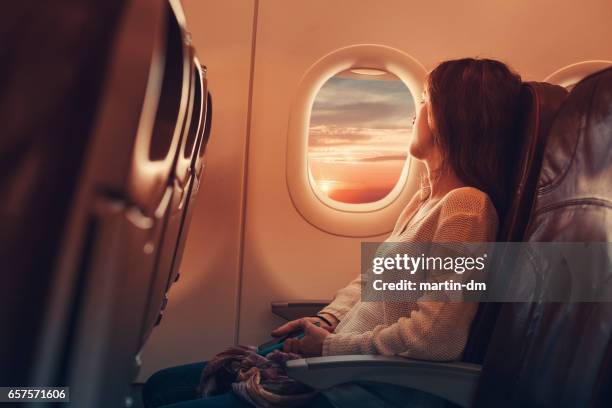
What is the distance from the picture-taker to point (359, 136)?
10.1 ft

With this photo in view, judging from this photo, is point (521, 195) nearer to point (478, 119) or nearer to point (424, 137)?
point (478, 119)

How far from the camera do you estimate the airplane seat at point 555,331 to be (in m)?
0.96

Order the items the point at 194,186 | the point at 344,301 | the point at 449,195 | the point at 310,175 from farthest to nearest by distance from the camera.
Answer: the point at 310,175 → the point at 344,301 → the point at 449,195 → the point at 194,186

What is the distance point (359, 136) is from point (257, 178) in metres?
0.65

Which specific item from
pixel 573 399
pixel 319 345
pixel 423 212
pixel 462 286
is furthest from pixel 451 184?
pixel 573 399

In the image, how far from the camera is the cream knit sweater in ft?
4.04

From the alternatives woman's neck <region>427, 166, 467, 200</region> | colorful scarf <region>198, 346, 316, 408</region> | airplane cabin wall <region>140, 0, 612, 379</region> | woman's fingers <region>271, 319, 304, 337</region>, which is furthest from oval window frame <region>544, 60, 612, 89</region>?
colorful scarf <region>198, 346, 316, 408</region>

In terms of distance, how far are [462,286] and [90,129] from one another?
1010mm

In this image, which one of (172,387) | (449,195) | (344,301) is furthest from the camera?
(344,301)

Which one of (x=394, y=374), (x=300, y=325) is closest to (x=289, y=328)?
(x=300, y=325)

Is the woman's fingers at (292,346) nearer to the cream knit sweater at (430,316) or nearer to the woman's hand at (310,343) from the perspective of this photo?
the woman's hand at (310,343)

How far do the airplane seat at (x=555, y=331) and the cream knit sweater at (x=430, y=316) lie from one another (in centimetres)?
4

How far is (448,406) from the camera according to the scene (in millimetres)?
1296

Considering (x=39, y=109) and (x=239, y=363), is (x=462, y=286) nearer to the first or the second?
(x=239, y=363)
